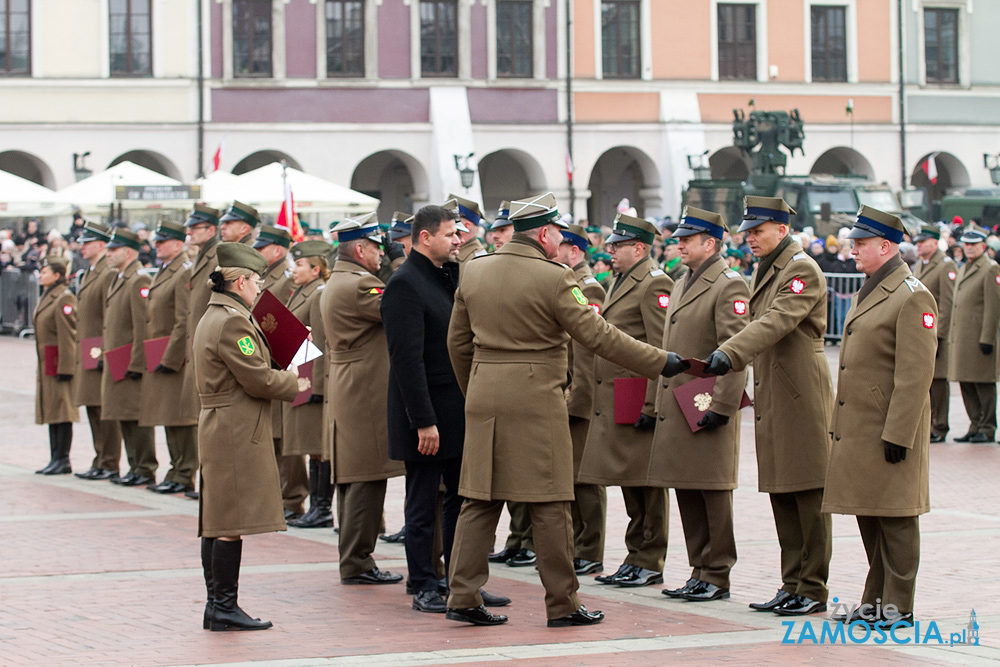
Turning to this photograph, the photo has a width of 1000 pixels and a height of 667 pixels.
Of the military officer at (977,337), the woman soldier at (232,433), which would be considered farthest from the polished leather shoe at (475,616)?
the military officer at (977,337)

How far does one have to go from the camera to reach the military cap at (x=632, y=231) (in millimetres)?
8844

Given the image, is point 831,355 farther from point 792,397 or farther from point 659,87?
point 659,87

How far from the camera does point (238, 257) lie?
7.45 m

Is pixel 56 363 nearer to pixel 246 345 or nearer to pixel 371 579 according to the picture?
pixel 371 579

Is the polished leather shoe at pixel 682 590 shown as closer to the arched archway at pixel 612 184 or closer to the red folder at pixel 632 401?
the red folder at pixel 632 401

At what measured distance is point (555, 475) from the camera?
719 cm

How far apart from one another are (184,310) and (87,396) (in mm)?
1704

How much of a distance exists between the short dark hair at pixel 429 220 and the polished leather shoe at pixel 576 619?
2129mm

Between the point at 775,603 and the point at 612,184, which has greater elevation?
the point at 612,184

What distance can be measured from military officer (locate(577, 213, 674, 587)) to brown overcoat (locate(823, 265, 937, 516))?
4.81 feet

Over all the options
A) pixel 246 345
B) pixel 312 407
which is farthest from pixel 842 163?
pixel 246 345

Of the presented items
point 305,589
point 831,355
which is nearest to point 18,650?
point 305,589

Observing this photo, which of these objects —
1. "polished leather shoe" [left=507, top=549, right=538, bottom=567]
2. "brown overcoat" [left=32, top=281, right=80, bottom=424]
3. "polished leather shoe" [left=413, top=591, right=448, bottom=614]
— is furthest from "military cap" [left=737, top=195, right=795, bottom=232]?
"brown overcoat" [left=32, top=281, right=80, bottom=424]

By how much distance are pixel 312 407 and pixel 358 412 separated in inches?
79.6
